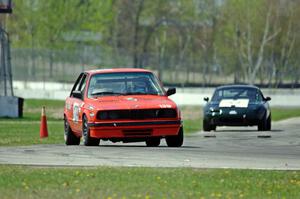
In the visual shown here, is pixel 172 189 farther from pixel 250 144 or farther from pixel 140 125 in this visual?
pixel 250 144

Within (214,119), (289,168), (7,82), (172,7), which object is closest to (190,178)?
(289,168)

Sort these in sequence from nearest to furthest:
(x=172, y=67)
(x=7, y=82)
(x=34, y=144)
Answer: (x=34, y=144), (x=7, y=82), (x=172, y=67)

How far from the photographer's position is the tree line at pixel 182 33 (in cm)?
7875

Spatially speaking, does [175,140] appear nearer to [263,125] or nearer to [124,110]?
[124,110]

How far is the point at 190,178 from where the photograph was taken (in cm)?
1553

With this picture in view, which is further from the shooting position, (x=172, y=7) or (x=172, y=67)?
(x=172, y=7)

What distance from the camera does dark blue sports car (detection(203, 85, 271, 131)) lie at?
32406 mm

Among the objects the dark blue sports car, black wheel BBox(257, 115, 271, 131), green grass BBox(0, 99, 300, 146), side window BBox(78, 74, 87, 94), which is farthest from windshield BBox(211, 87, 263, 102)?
side window BBox(78, 74, 87, 94)

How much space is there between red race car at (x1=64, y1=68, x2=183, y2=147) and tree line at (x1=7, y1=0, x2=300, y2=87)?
50.0 m

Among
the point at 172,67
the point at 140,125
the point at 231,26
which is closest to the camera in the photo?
the point at 140,125

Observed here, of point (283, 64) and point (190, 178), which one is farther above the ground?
point (190, 178)

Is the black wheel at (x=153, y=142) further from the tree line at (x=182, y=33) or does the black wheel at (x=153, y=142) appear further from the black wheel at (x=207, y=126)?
the tree line at (x=182, y=33)

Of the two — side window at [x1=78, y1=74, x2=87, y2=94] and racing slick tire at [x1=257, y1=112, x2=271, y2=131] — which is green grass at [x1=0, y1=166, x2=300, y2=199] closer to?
side window at [x1=78, y1=74, x2=87, y2=94]

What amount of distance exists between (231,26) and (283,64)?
853cm
